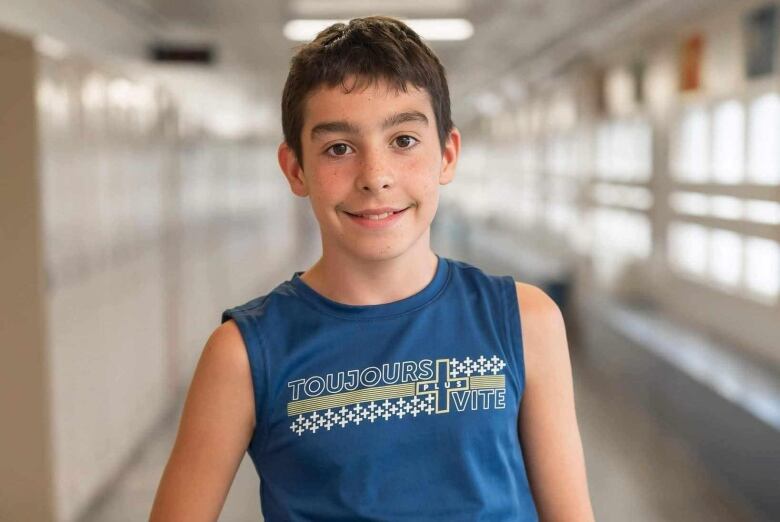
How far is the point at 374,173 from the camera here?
135cm

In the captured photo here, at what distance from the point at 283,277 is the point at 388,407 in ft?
46.7

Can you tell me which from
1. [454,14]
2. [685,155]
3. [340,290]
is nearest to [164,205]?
[454,14]

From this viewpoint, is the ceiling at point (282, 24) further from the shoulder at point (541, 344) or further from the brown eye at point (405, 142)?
the shoulder at point (541, 344)

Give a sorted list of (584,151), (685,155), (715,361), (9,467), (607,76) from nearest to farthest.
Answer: (9,467) < (715,361) < (685,155) < (607,76) < (584,151)

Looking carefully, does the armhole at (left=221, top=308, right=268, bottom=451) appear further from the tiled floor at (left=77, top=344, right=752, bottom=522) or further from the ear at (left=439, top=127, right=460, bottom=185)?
the tiled floor at (left=77, top=344, right=752, bottom=522)

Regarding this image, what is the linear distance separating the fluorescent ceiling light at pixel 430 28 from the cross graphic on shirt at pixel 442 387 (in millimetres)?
8333

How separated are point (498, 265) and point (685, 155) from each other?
9.03 m

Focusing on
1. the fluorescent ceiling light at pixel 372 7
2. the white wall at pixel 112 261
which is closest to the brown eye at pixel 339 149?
the white wall at pixel 112 261

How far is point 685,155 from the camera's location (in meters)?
9.05

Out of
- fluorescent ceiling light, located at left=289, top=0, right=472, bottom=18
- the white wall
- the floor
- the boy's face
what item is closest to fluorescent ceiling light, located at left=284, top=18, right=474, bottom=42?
fluorescent ceiling light, located at left=289, top=0, right=472, bottom=18

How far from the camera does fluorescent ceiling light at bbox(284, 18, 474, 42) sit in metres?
9.91

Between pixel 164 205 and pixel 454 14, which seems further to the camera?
pixel 454 14

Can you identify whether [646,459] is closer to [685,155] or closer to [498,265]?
[685,155]

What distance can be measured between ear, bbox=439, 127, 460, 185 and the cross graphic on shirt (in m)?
0.33
